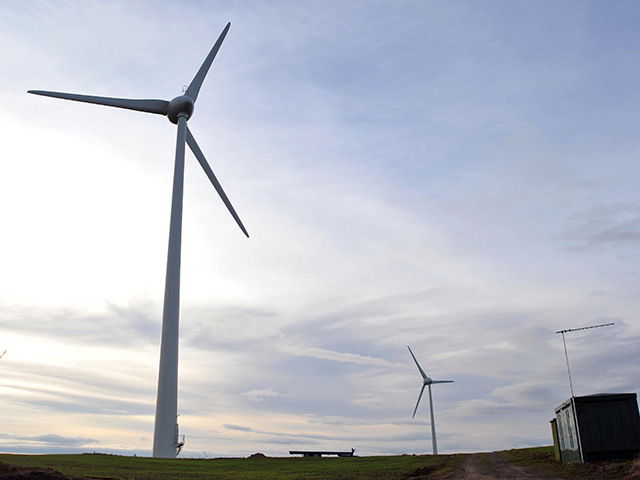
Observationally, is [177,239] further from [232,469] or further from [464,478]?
[464,478]

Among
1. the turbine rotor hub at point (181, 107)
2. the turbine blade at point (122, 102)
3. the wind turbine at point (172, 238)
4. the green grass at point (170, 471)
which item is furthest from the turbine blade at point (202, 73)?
the green grass at point (170, 471)

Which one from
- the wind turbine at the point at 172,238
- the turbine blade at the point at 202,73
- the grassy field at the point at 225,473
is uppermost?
the turbine blade at the point at 202,73

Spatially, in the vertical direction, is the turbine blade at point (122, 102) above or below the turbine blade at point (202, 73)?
below

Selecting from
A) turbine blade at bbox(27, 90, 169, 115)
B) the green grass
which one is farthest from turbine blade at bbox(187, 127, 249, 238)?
the green grass

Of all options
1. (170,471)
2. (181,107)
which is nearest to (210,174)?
(181,107)

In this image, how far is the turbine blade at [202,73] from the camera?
68.5m

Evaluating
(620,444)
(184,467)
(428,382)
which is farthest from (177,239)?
(428,382)

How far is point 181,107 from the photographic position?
6544 centimetres

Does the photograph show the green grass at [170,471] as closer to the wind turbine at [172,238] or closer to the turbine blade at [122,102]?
the wind turbine at [172,238]

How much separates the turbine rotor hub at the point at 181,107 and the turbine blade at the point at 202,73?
6.13 feet

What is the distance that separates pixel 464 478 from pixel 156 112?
54.8 meters

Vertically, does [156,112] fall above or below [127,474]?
above

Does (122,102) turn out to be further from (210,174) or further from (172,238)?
(172,238)

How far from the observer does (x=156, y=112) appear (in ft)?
220
